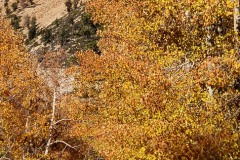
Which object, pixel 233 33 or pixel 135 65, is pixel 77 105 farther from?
pixel 233 33

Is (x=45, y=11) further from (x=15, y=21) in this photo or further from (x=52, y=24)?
(x=52, y=24)

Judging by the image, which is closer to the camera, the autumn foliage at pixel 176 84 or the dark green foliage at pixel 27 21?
the autumn foliage at pixel 176 84

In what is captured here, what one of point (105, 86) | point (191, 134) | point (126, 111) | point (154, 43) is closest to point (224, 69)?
point (191, 134)

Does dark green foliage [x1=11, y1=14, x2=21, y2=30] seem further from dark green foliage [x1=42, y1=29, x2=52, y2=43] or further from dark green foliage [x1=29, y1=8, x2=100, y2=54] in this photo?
dark green foliage [x1=42, y1=29, x2=52, y2=43]

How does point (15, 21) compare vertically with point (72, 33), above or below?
below

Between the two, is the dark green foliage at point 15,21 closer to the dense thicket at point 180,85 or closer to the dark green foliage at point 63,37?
the dark green foliage at point 63,37

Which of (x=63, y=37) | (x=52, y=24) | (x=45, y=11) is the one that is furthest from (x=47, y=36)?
(x=45, y=11)

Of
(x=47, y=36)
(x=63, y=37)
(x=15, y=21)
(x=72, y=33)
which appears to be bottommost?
(x=15, y=21)

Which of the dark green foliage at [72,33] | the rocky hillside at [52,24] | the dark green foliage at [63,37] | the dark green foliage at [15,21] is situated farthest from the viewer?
the dark green foliage at [15,21]

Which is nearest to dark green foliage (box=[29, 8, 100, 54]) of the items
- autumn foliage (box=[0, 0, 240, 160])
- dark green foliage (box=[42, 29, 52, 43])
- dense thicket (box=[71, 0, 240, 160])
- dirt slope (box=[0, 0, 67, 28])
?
dark green foliage (box=[42, 29, 52, 43])

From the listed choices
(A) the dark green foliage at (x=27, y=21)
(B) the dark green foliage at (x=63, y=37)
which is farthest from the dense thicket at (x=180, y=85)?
(A) the dark green foliage at (x=27, y=21)

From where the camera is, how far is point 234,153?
1553 centimetres

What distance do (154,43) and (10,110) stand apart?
13.4 meters

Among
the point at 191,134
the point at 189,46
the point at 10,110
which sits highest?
the point at 189,46
